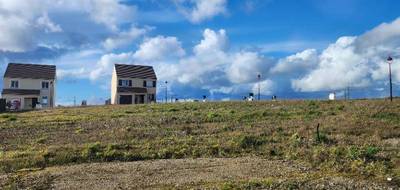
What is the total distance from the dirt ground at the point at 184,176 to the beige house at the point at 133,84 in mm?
69879

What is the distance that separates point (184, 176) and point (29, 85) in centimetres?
7336

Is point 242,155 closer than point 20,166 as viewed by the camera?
No

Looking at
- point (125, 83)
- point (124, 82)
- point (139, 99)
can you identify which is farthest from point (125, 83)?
point (139, 99)

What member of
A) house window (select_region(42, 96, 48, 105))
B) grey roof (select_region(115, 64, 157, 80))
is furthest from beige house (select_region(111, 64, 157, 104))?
house window (select_region(42, 96, 48, 105))

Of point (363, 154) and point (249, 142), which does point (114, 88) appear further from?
point (363, 154)

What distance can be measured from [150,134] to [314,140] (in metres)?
8.11

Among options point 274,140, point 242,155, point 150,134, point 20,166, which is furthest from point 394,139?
point 20,166

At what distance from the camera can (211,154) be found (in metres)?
22.4

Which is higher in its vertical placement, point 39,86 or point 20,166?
point 39,86

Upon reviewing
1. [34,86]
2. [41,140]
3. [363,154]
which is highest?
[34,86]

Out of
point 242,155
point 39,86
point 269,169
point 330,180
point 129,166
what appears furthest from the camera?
point 39,86

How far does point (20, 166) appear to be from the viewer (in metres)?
20.6

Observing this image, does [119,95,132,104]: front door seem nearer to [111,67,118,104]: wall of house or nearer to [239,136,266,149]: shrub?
[111,67,118,104]: wall of house

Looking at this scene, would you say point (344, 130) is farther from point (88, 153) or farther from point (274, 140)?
point (88, 153)
